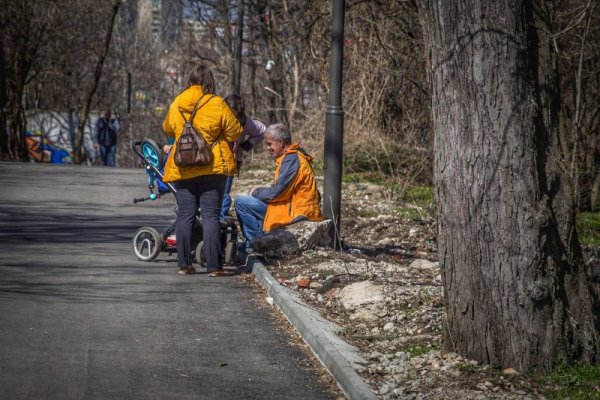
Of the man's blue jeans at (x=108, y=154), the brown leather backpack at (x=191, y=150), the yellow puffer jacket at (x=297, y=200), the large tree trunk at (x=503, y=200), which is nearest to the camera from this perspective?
the large tree trunk at (x=503, y=200)

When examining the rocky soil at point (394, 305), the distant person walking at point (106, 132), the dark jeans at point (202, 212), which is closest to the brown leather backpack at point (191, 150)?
the dark jeans at point (202, 212)

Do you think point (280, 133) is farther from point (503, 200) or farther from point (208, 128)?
point (503, 200)

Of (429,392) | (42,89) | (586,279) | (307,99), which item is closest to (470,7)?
(586,279)

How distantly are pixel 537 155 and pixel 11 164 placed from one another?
22.8m

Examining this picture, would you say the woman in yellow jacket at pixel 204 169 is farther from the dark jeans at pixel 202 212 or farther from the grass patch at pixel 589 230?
the grass patch at pixel 589 230

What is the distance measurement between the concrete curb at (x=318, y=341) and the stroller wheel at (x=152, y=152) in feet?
5.35

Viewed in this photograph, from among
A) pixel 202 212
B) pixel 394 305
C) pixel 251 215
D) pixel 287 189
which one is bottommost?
pixel 394 305

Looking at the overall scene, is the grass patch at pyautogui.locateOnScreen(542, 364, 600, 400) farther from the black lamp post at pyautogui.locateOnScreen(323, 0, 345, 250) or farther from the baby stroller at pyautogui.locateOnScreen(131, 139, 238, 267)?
the black lamp post at pyautogui.locateOnScreen(323, 0, 345, 250)

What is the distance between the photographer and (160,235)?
11570 mm

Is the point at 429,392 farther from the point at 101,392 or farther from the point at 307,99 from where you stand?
the point at 307,99

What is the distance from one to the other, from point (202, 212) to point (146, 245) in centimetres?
128

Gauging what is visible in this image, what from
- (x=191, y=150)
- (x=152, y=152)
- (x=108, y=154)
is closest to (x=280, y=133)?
(x=152, y=152)

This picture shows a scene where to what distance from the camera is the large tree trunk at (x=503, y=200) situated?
22.3 ft

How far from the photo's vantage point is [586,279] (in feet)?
23.2
